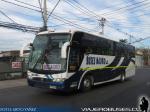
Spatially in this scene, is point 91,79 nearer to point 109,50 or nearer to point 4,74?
point 109,50

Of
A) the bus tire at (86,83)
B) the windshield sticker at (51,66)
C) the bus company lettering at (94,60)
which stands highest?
the bus company lettering at (94,60)

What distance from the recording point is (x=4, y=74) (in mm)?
20641

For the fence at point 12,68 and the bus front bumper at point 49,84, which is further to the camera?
the fence at point 12,68

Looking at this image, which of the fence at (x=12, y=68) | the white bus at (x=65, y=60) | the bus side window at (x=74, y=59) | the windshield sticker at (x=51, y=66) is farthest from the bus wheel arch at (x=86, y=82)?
the fence at (x=12, y=68)

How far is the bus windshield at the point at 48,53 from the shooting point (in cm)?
1194

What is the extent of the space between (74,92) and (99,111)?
440cm

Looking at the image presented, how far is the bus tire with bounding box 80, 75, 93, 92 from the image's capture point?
13.4 meters

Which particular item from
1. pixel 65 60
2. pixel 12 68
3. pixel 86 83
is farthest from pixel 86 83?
pixel 12 68

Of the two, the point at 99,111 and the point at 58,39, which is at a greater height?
the point at 58,39

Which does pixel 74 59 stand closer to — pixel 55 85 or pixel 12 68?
pixel 55 85

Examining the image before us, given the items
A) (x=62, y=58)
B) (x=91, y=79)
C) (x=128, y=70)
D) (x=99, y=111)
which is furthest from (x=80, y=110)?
(x=128, y=70)

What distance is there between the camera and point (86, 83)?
1374 cm

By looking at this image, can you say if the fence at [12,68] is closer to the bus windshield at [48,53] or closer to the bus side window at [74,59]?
the bus windshield at [48,53]

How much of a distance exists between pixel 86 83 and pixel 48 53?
280 centimetres
